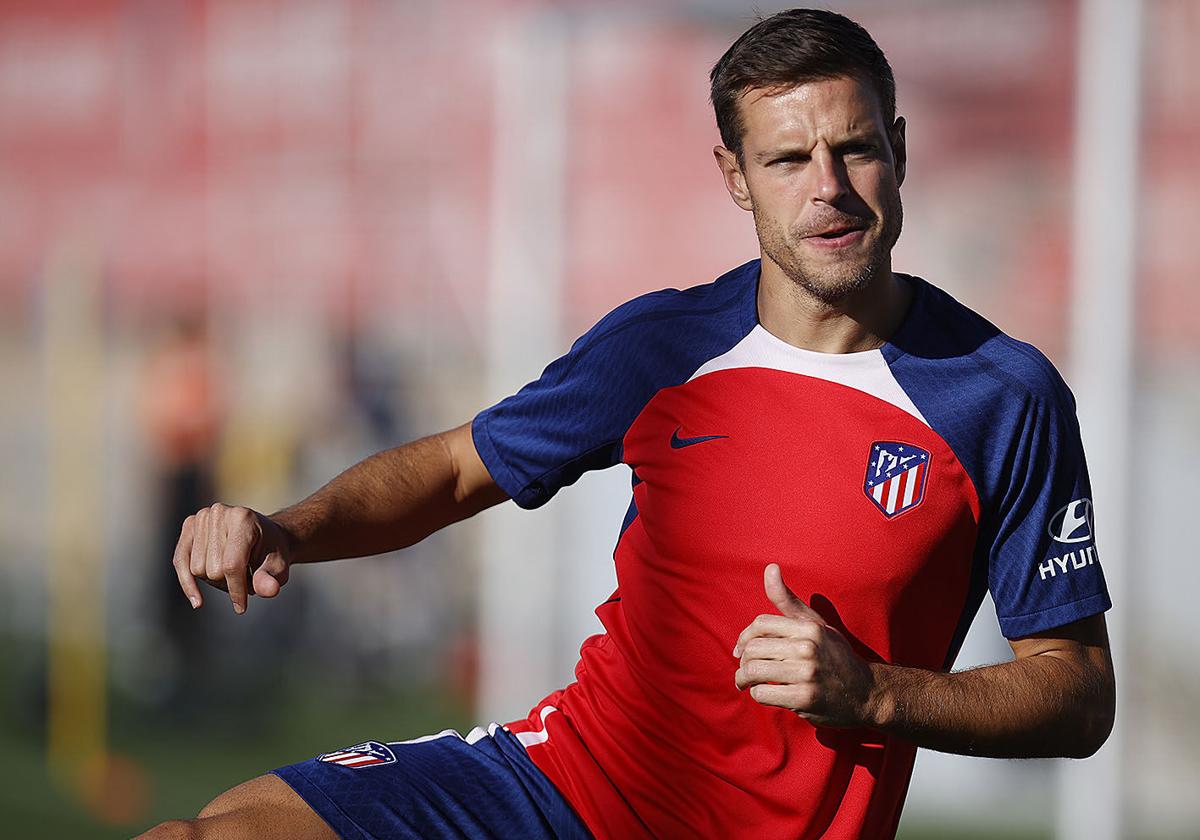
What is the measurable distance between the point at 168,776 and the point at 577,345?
4291 millimetres

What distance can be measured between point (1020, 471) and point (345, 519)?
1145 millimetres

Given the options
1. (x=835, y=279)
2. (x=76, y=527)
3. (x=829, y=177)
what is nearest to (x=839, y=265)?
(x=835, y=279)

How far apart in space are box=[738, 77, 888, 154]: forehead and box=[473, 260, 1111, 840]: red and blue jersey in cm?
33

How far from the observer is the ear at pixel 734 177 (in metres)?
2.55

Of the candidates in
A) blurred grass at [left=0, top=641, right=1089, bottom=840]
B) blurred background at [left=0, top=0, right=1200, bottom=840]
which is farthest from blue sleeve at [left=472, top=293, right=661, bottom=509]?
blurred grass at [left=0, top=641, right=1089, bottom=840]

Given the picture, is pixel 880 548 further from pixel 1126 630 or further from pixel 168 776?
pixel 168 776

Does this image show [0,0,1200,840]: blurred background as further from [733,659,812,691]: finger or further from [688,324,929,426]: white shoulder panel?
[733,659,812,691]: finger

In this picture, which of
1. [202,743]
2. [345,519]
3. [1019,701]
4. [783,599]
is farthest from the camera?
[202,743]

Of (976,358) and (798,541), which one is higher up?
(976,358)

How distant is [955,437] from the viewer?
2.32 m

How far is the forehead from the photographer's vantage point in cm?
234

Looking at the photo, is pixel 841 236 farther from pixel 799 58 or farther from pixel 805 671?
pixel 805 671

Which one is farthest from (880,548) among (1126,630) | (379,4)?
(379,4)

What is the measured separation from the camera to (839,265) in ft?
7.68
